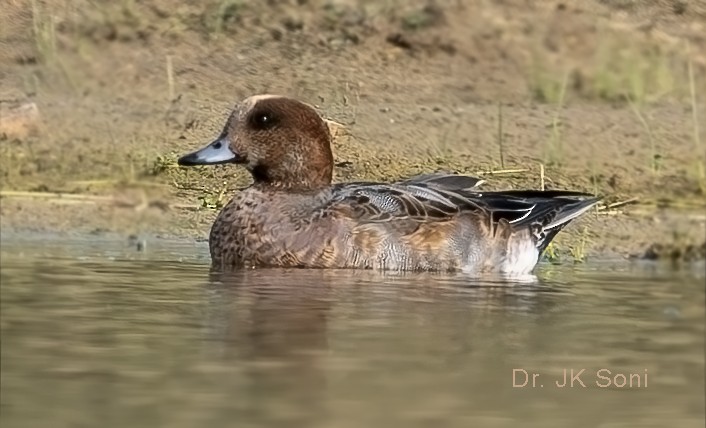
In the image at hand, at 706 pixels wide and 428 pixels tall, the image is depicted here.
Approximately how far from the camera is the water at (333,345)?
17.9 feet

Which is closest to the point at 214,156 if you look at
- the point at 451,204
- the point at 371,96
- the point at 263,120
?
the point at 263,120

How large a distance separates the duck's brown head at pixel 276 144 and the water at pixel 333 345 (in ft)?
1.87

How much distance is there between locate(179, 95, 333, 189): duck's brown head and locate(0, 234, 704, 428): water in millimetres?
570

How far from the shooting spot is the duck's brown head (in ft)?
29.8

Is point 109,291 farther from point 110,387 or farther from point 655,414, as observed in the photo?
point 655,414

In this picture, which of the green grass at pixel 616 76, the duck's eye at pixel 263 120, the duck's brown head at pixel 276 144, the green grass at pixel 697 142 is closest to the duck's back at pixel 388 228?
the duck's brown head at pixel 276 144

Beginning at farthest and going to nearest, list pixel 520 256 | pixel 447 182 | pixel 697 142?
pixel 697 142, pixel 447 182, pixel 520 256

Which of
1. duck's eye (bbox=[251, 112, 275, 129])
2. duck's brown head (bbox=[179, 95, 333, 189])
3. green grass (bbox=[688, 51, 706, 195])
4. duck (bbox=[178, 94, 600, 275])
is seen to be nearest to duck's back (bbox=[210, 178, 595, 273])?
duck (bbox=[178, 94, 600, 275])

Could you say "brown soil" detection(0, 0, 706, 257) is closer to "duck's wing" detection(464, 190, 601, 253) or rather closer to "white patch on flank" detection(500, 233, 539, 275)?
"duck's wing" detection(464, 190, 601, 253)

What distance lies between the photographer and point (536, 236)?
909cm

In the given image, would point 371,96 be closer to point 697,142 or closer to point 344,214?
point 697,142

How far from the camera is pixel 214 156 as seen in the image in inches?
356

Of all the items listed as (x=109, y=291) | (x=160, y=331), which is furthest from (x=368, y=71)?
(x=160, y=331)

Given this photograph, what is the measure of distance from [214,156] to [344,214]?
27.6 inches
